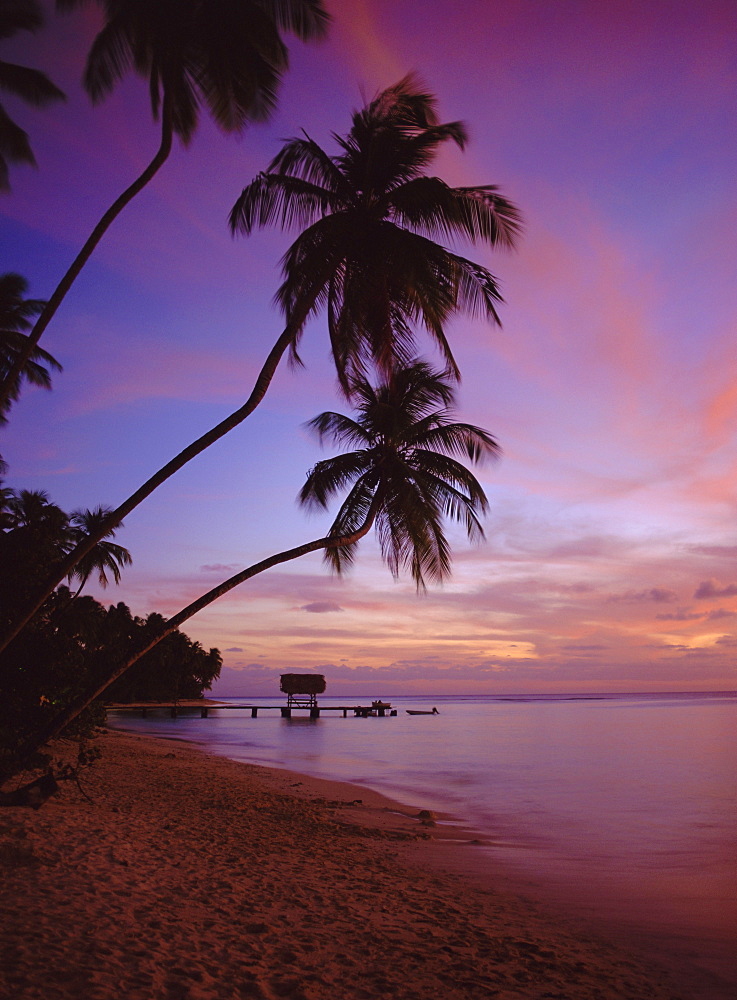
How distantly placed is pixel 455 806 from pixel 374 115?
14.6m

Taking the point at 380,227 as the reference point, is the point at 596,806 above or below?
below

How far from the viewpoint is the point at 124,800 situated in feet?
35.7

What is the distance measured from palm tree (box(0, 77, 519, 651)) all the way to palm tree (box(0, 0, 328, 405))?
1.37 meters

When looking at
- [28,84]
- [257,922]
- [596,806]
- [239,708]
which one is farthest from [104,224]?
[239,708]

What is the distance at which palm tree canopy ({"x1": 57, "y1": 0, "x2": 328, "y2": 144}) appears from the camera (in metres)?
8.03

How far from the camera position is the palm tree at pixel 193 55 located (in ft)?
26.4

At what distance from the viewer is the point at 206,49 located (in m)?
8.29

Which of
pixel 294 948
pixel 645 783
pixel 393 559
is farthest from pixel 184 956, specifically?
pixel 645 783

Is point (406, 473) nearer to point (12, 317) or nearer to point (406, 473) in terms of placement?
point (406, 473)

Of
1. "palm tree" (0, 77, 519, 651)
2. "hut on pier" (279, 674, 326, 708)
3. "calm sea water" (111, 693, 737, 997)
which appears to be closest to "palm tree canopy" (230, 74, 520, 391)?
"palm tree" (0, 77, 519, 651)

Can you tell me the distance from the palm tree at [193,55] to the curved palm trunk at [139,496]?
8.22 feet

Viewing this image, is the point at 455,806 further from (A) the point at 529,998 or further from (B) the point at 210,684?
(B) the point at 210,684

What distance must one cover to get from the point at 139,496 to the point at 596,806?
1429 centimetres

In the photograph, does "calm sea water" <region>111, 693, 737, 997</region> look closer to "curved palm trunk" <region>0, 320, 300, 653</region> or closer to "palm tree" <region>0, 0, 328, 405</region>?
"curved palm trunk" <region>0, 320, 300, 653</region>
